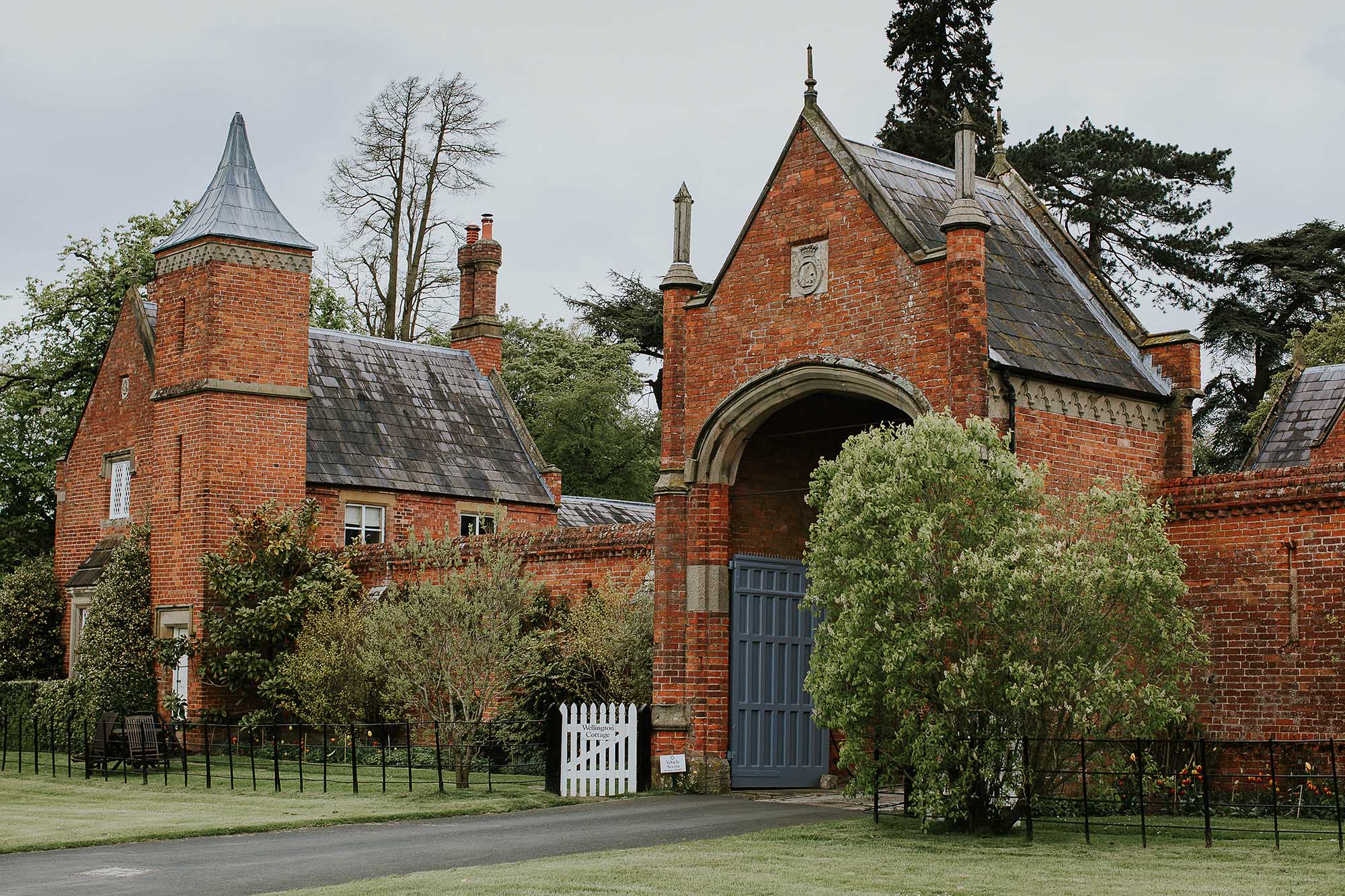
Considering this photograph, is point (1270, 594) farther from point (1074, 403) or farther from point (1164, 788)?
point (1074, 403)

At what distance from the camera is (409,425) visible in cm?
3234

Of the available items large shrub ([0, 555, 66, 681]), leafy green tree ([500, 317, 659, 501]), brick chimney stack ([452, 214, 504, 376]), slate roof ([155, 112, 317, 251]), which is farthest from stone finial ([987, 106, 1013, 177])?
leafy green tree ([500, 317, 659, 501])

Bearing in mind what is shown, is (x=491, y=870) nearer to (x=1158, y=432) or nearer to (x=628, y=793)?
(x=628, y=793)

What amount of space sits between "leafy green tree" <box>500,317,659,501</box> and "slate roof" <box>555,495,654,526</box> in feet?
28.0

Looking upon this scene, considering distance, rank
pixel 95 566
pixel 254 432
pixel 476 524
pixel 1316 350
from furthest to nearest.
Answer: pixel 1316 350, pixel 476 524, pixel 95 566, pixel 254 432

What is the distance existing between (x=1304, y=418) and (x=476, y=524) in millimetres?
15852

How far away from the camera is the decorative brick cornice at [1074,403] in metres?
17.6

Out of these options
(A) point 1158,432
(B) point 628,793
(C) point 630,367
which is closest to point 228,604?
(B) point 628,793

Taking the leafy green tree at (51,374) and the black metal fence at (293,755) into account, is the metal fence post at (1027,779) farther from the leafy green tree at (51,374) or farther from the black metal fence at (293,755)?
the leafy green tree at (51,374)

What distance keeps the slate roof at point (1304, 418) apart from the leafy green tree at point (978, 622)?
1303cm

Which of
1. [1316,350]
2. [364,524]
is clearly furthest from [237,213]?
[1316,350]

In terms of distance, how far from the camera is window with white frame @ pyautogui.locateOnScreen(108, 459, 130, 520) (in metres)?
30.5

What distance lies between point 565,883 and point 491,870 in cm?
118

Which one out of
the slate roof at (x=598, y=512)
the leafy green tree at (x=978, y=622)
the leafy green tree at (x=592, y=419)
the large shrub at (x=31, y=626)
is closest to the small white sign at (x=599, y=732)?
the leafy green tree at (x=978, y=622)
